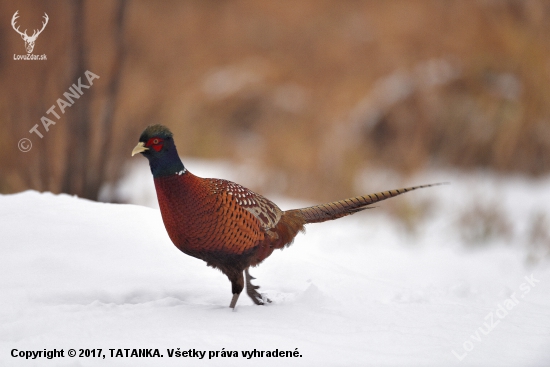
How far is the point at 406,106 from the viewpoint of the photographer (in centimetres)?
704

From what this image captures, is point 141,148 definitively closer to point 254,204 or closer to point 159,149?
point 159,149

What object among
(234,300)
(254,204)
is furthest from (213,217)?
(234,300)

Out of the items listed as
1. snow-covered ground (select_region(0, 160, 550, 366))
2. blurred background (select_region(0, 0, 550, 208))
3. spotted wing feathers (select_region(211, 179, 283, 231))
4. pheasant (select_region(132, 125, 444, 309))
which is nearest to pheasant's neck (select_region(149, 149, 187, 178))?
pheasant (select_region(132, 125, 444, 309))

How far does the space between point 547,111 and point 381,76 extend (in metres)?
2.26

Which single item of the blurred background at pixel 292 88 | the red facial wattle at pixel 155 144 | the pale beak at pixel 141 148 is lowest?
the pale beak at pixel 141 148

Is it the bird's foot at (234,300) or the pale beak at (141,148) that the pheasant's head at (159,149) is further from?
the bird's foot at (234,300)

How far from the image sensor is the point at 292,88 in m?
8.27

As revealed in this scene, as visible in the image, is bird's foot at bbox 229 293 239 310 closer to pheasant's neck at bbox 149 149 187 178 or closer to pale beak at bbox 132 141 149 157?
pheasant's neck at bbox 149 149 187 178

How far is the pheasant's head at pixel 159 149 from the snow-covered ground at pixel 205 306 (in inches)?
18.7

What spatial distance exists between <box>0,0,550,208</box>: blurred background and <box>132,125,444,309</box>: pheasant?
1.79 m

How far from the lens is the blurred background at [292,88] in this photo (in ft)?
13.4

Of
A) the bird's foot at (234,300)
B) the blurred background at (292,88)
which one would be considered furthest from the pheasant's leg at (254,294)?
the blurred background at (292,88)

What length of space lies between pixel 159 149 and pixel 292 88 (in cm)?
650

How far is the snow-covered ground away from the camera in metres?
1.78
